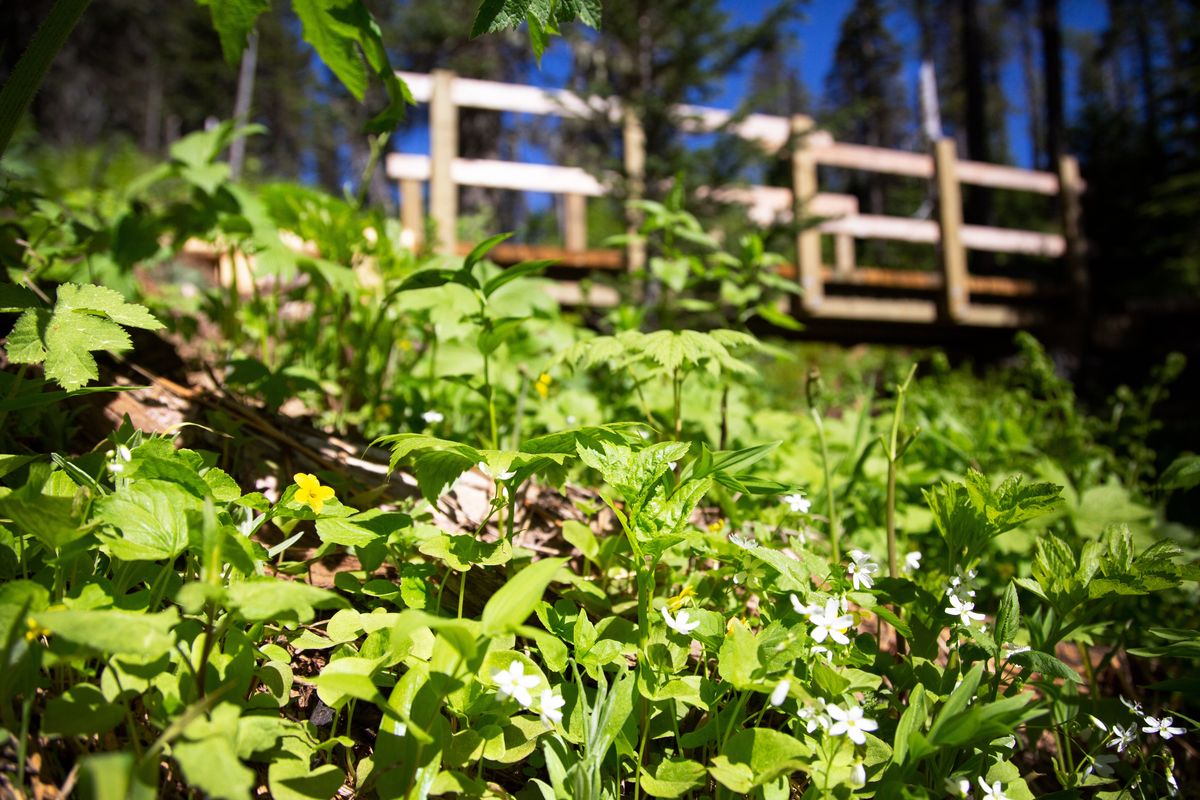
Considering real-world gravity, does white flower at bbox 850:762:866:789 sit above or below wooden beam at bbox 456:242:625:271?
below

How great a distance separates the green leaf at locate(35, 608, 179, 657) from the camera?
2.03 feet

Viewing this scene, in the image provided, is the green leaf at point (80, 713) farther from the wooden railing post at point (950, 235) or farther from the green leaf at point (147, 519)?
the wooden railing post at point (950, 235)

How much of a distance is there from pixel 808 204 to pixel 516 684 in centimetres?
581

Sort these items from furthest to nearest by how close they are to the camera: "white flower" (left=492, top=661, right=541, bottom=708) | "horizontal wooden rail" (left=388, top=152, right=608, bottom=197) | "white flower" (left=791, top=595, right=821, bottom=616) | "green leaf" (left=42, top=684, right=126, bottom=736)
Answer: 1. "horizontal wooden rail" (left=388, top=152, right=608, bottom=197)
2. "white flower" (left=791, top=595, right=821, bottom=616)
3. "white flower" (left=492, top=661, right=541, bottom=708)
4. "green leaf" (left=42, top=684, right=126, bottom=736)

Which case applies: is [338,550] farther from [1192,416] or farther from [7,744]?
[1192,416]

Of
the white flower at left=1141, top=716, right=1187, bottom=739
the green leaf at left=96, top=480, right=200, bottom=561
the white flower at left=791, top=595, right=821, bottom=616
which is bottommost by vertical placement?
the white flower at left=1141, top=716, right=1187, bottom=739

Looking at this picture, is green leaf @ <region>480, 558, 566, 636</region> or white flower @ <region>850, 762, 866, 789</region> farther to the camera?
white flower @ <region>850, 762, 866, 789</region>

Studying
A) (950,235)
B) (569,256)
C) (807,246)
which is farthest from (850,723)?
(950,235)

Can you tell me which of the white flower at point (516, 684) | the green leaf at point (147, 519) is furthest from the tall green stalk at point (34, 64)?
the white flower at point (516, 684)

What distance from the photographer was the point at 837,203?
7.28m

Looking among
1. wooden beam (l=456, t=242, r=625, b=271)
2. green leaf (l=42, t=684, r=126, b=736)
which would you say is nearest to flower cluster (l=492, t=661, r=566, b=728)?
green leaf (l=42, t=684, r=126, b=736)

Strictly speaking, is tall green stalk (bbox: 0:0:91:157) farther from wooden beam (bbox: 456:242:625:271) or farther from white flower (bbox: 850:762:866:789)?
wooden beam (bbox: 456:242:625:271)

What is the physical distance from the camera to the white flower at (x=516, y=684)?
0.80 metres

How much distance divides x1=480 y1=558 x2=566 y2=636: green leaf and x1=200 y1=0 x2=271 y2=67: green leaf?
113cm
